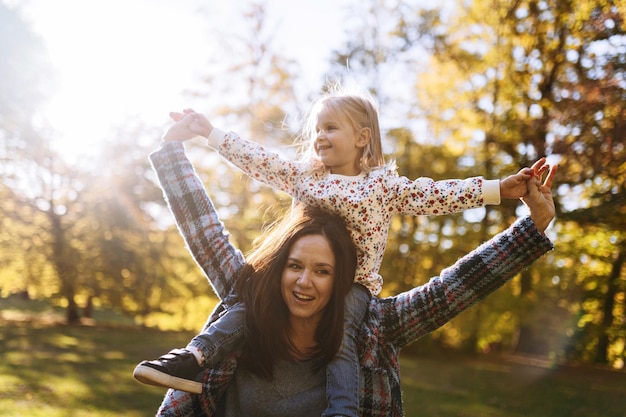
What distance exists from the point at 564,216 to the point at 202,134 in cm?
960

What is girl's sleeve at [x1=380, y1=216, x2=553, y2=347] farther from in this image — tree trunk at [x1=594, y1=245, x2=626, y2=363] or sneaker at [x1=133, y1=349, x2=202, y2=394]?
tree trunk at [x1=594, y1=245, x2=626, y2=363]

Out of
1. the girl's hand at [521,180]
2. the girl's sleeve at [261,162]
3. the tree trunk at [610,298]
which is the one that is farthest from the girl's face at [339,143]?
the tree trunk at [610,298]

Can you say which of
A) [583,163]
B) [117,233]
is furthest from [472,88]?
[117,233]

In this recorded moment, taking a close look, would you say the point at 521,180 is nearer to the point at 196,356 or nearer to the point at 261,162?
the point at 261,162

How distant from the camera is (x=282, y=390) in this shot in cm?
204

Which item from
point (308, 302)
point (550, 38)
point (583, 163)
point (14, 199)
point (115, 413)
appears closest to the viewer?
point (308, 302)

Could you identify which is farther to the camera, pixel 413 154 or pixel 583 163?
pixel 413 154

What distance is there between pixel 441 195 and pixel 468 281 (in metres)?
0.42

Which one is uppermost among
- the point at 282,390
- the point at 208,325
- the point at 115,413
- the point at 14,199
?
the point at 14,199

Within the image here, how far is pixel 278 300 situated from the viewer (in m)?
2.11

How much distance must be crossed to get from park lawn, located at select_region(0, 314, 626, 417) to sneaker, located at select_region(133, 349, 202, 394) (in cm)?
659

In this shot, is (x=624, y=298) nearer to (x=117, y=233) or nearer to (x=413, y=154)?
(x=413, y=154)

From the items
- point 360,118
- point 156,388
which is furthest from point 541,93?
point 360,118

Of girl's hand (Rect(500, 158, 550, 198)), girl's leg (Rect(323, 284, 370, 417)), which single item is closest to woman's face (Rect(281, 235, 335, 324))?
girl's leg (Rect(323, 284, 370, 417))
